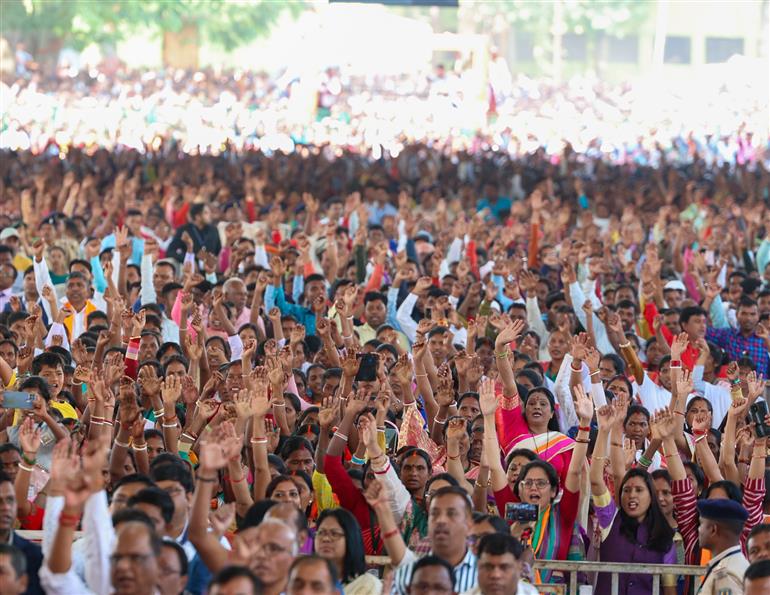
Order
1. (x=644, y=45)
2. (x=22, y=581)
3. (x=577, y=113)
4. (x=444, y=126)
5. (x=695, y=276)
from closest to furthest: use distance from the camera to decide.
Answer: (x=22, y=581) → (x=695, y=276) → (x=444, y=126) → (x=577, y=113) → (x=644, y=45)

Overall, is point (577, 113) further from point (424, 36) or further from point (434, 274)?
point (434, 274)

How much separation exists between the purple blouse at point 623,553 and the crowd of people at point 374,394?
0.01 m

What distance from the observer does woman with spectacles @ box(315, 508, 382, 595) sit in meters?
6.01

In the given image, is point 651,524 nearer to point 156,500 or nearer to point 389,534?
point 389,534

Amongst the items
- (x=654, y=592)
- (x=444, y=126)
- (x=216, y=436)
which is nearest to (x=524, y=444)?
(x=654, y=592)

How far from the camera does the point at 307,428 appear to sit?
8.11m

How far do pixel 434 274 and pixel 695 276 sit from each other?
6.85 ft

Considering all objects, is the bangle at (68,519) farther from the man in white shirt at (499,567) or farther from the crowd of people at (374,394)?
the man in white shirt at (499,567)

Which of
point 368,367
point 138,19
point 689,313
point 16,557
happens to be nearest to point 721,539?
point 368,367

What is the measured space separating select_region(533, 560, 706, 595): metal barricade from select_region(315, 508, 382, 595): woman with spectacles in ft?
2.16

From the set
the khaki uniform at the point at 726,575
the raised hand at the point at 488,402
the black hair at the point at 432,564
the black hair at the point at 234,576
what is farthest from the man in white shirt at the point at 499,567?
the raised hand at the point at 488,402

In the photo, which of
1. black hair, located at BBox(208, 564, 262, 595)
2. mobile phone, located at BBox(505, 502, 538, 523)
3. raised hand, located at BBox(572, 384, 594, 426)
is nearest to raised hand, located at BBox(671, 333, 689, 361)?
raised hand, located at BBox(572, 384, 594, 426)

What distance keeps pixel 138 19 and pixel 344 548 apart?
30708mm

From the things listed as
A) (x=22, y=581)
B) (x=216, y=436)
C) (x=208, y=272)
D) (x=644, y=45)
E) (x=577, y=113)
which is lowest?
(x=22, y=581)
